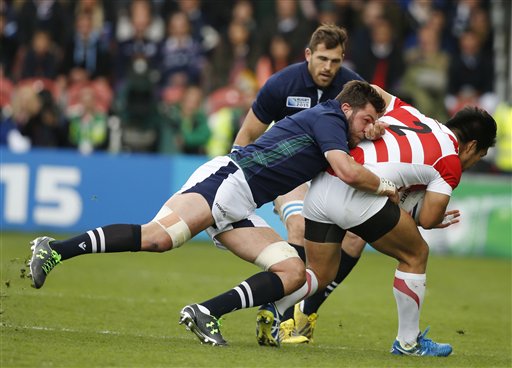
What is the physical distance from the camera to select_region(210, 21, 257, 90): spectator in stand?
770 inches

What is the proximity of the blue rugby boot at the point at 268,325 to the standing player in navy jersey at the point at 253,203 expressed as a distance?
0.17 metres

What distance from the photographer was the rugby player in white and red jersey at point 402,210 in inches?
316

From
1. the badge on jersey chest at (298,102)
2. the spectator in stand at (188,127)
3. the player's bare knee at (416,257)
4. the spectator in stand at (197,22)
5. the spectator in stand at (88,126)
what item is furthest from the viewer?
the spectator in stand at (197,22)

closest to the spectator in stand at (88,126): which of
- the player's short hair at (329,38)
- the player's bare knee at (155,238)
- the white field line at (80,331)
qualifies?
the player's short hair at (329,38)

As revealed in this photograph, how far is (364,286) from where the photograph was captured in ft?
44.5

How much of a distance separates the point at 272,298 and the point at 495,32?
13.2 m

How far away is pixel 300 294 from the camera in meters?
8.23

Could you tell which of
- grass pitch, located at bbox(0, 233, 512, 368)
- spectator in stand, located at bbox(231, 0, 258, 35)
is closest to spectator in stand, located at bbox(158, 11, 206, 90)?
spectator in stand, located at bbox(231, 0, 258, 35)

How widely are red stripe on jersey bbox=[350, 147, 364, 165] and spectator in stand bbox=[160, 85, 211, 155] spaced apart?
1029 cm

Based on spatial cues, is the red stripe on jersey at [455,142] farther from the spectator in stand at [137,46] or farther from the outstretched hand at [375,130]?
the spectator in stand at [137,46]

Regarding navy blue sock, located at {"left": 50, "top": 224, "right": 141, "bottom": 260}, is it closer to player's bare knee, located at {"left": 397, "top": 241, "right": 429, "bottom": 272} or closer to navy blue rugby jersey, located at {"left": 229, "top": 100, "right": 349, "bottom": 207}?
navy blue rugby jersey, located at {"left": 229, "top": 100, "right": 349, "bottom": 207}

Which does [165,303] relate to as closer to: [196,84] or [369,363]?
[369,363]

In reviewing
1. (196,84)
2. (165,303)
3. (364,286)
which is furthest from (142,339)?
(196,84)

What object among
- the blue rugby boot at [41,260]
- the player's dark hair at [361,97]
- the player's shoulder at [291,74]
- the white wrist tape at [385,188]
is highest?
the player's dark hair at [361,97]
